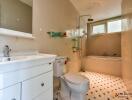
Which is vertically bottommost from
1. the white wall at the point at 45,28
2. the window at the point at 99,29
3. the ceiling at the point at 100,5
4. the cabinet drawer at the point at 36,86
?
the cabinet drawer at the point at 36,86

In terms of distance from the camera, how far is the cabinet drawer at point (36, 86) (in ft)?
3.70

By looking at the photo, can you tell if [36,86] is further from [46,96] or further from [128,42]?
[128,42]

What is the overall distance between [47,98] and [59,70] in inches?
28.5

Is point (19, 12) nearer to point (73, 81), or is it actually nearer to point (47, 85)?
point (47, 85)

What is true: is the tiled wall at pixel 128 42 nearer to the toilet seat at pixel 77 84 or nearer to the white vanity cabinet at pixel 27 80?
the toilet seat at pixel 77 84

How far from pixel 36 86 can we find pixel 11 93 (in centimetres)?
36

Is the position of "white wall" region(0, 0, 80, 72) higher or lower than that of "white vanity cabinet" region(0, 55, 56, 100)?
higher

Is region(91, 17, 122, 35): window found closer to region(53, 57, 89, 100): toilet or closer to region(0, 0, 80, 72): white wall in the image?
region(0, 0, 80, 72): white wall

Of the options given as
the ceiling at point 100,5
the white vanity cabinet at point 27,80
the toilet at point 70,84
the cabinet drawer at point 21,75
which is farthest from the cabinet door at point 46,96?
the ceiling at point 100,5

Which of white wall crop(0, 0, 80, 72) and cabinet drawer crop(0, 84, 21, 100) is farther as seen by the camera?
white wall crop(0, 0, 80, 72)

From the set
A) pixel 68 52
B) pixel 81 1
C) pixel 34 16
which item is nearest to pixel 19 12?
pixel 34 16

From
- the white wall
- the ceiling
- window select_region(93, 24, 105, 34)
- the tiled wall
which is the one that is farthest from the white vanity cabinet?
window select_region(93, 24, 105, 34)

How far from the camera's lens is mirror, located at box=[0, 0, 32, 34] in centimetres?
150

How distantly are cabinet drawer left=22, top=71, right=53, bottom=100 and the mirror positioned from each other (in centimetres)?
73
